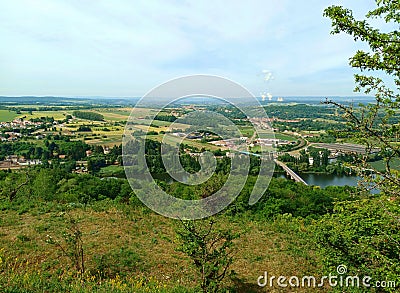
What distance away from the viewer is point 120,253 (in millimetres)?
6273

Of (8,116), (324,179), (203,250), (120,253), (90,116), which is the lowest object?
(324,179)

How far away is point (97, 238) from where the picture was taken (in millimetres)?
7004

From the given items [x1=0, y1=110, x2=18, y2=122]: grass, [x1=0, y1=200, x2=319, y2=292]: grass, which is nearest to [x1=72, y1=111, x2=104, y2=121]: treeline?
[x1=0, y1=110, x2=18, y2=122]: grass

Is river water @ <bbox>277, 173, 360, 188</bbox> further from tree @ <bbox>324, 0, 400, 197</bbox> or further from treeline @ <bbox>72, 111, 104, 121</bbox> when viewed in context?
treeline @ <bbox>72, 111, 104, 121</bbox>

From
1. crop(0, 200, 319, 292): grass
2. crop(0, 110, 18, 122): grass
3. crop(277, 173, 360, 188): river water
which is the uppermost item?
crop(0, 110, 18, 122): grass

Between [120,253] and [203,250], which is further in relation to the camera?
[120,253]

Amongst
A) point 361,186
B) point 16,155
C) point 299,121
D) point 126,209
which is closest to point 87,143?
point 16,155

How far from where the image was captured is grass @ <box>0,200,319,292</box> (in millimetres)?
4844

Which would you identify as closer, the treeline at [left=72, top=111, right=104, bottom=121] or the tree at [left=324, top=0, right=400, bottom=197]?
the tree at [left=324, top=0, right=400, bottom=197]

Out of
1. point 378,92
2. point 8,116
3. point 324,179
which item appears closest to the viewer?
point 378,92

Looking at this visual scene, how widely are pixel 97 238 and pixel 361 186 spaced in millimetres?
6082

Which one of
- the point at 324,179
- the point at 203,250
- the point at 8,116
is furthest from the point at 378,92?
the point at 8,116

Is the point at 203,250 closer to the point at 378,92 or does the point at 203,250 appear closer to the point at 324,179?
the point at 378,92

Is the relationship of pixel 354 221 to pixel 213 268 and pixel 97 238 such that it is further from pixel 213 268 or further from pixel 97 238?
pixel 97 238
